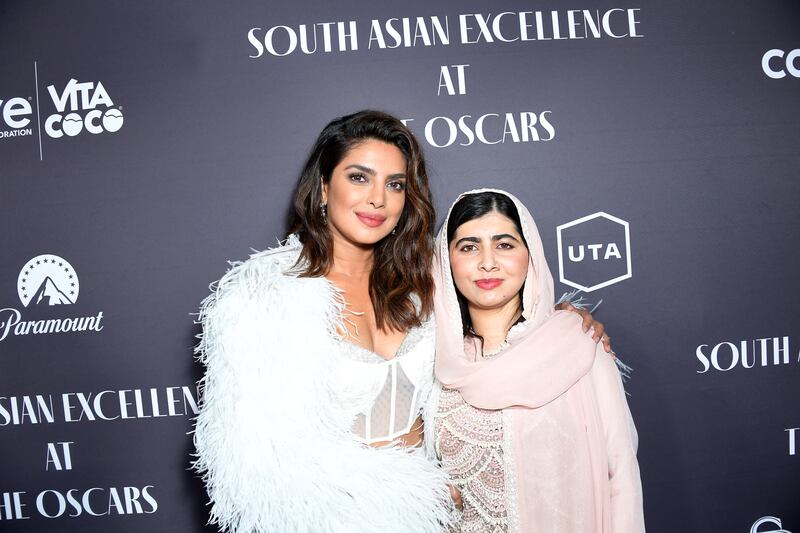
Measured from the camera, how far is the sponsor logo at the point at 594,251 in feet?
7.83

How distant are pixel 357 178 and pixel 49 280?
1393 millimetres

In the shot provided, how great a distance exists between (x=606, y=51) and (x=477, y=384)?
147cm

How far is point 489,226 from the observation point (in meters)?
1.81

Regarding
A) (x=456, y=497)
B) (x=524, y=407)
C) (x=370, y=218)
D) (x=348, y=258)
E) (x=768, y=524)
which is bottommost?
(x=768, y=524)

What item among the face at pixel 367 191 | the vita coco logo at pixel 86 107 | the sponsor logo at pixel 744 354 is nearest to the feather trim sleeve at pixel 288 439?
the face at pixel 367 191

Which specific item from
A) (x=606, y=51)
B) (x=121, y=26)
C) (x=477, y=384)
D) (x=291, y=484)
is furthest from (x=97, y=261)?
(x=606, y=51)

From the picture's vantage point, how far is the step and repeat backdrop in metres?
2.34

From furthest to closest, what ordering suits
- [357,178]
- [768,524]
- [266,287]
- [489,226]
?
[768,524], [357,178], [489,226], [266,287]

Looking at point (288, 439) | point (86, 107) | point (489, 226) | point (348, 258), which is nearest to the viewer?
point (288, 439)

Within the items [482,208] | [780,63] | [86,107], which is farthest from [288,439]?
[780,63]

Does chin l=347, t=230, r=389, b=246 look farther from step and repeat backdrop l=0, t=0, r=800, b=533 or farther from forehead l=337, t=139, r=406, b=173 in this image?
step and repeat backdrop l=0, t=0, r=800, b=533

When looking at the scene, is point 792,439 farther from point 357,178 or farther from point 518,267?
point 357,178

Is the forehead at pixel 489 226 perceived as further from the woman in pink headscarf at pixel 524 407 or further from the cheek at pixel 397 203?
the cheek at pixel 397 203

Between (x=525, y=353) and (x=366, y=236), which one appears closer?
(x=525, y=353)
